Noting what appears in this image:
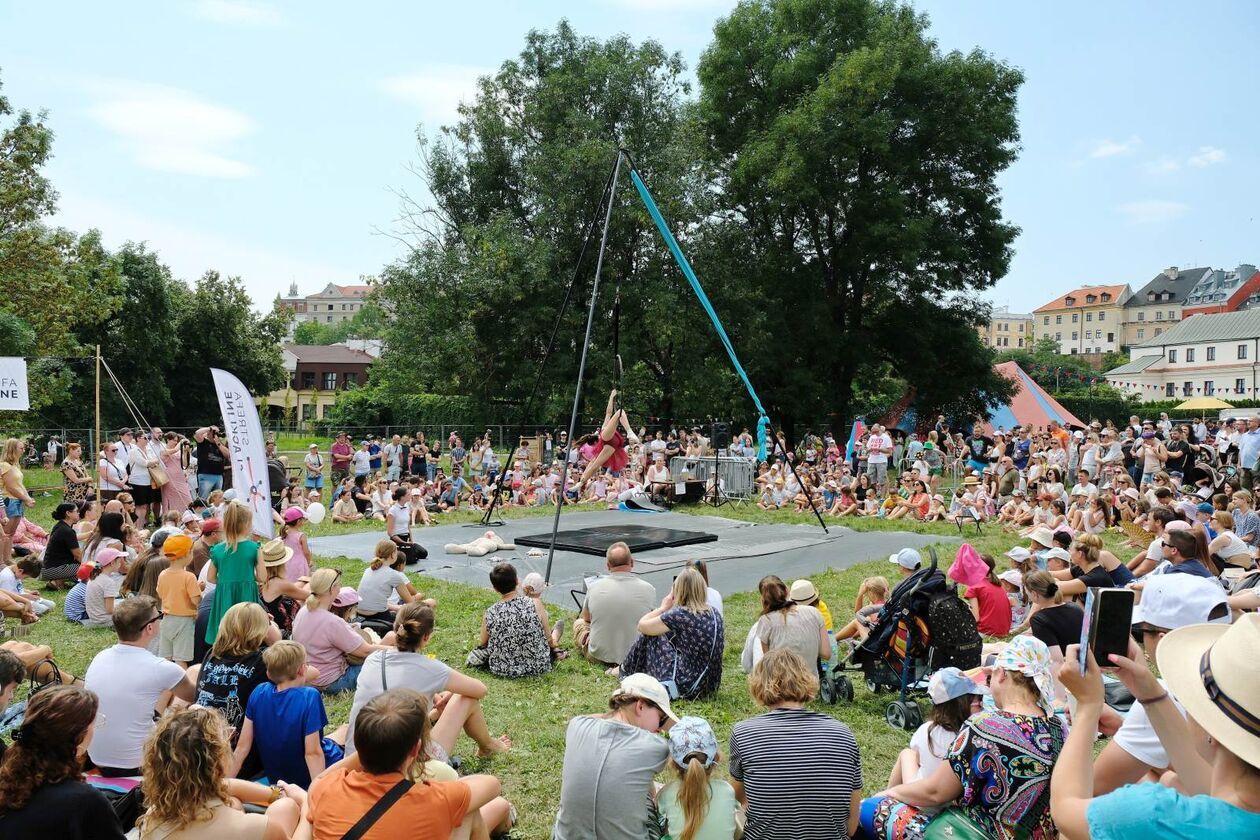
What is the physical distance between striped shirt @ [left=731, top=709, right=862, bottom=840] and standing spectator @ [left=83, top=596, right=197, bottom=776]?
2.93 meters

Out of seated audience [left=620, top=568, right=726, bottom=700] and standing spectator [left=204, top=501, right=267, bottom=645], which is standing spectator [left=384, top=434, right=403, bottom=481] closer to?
standing spectator [left=204, top=501, right=267, bottom=645]

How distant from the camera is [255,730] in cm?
441

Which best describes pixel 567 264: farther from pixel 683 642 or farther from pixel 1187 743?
pixel 1187 743

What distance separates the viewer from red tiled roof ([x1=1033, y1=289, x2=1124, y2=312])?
117 m

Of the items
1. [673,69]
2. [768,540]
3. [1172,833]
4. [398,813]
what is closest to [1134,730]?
[1172,833]

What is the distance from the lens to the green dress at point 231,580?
662 centimetres

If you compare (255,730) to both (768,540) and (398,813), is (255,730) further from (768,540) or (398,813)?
(768,540)

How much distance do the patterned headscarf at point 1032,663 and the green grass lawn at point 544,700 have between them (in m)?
1.88

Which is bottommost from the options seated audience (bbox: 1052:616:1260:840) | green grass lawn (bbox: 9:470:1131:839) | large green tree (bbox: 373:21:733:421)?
green grass lawn (bbox: 9:470:1131:839)

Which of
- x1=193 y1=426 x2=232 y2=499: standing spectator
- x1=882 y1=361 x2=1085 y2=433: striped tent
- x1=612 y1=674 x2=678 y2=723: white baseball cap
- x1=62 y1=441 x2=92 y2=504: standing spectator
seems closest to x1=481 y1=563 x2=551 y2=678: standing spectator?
x1=612 y1=674 x2=678 y2=723: white baseball cap

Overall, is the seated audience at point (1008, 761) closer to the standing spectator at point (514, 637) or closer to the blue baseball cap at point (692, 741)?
the blue baseball cap at point (692, 741)

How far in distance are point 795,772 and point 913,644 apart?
9.69 ft

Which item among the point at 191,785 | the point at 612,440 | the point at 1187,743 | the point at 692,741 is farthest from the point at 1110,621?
the point at 612,440

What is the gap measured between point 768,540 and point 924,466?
20.0 feet
